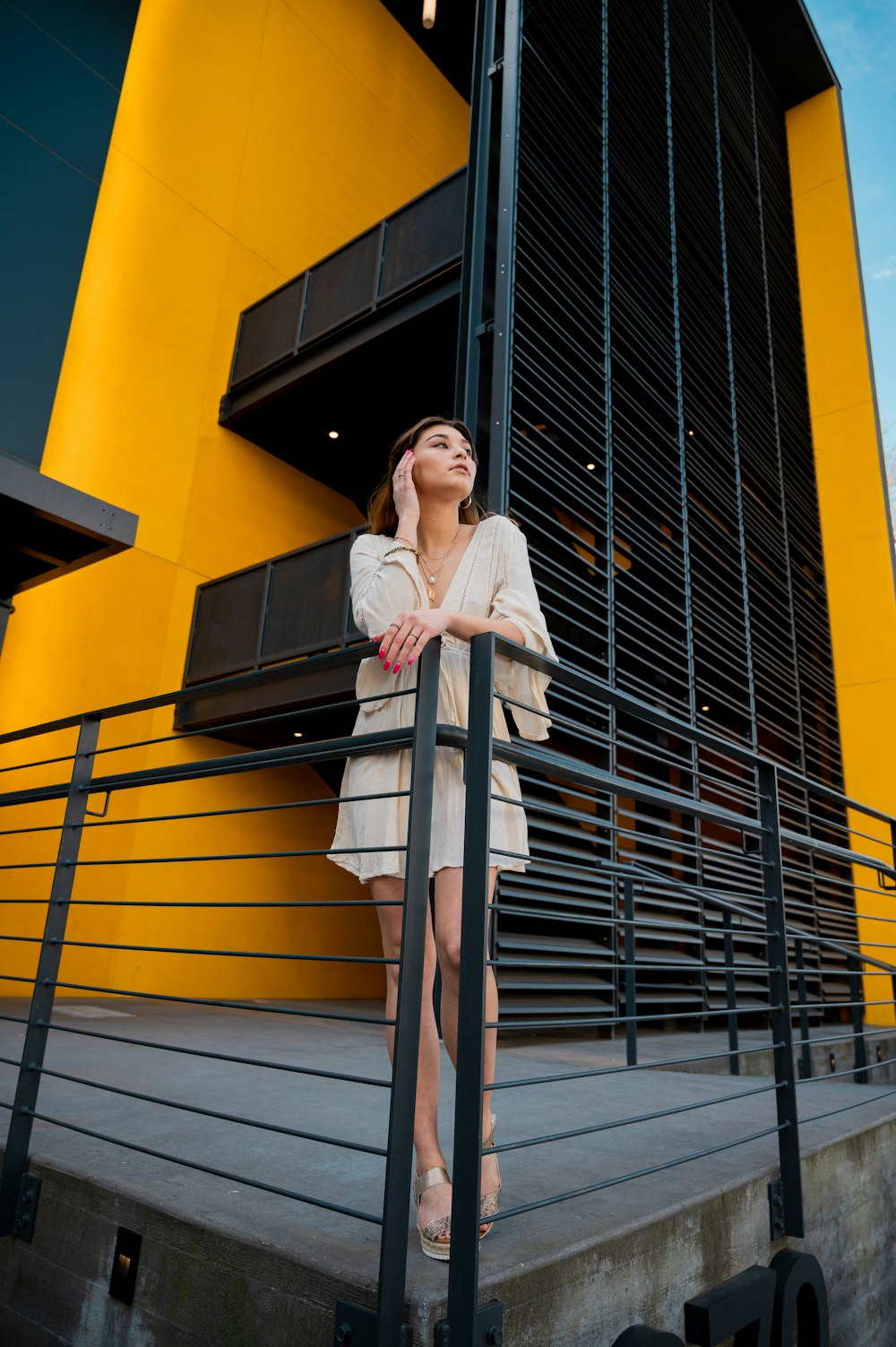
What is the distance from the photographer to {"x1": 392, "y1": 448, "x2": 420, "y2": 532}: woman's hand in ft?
5.65

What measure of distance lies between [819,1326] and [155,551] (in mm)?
6359

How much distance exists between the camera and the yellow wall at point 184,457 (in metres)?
6.37

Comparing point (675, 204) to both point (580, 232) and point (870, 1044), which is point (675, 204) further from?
point (870, 1044)

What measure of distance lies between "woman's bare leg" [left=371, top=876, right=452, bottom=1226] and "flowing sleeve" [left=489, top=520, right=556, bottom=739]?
0.41 m

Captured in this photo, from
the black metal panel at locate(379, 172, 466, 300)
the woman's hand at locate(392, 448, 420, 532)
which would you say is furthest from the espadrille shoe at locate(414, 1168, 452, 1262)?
the black metal panel at locate(379, 172, 466, 300)

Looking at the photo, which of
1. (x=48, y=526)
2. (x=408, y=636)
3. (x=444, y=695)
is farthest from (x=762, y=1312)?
(x=48, y=526)

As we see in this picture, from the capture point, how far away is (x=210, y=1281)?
1.42 metres

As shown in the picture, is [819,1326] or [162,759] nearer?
[819,1326]

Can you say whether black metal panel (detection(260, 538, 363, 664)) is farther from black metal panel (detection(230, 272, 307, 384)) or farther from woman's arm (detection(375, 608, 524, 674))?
woman's arm (detection(375, 608, 524, 674))

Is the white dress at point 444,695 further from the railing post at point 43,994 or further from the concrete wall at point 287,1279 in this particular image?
the railing post at point 43,994

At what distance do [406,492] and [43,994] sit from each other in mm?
1456

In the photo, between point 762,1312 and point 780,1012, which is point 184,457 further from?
point 762,1312

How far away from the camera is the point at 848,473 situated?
334 inches

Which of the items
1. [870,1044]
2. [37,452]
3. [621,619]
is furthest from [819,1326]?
[37,452]
